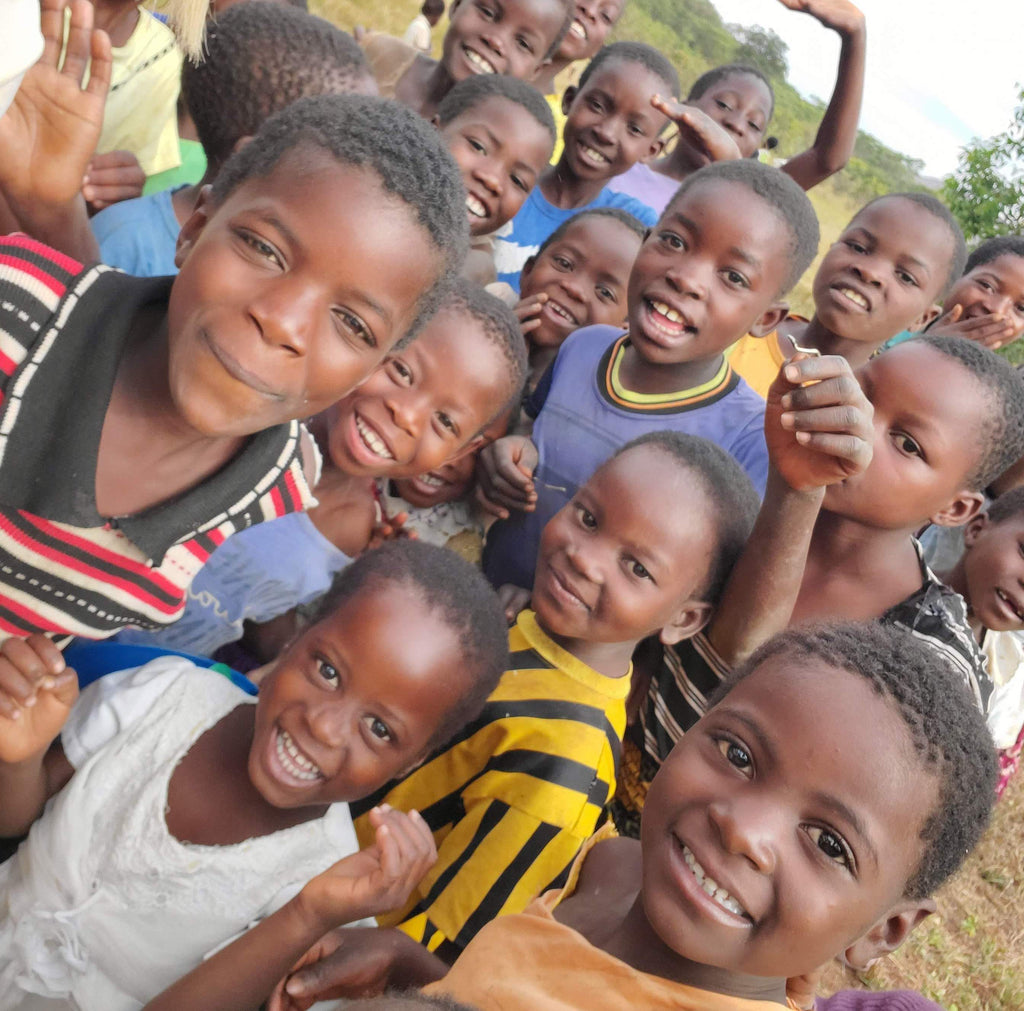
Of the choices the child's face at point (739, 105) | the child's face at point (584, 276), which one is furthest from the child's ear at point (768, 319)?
the child's face at point (739, 105)

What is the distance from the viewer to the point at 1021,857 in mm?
3357

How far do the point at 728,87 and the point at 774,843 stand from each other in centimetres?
427

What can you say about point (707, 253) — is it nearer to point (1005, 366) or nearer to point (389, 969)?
point (1005, 366)

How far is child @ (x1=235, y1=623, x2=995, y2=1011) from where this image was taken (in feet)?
3.69

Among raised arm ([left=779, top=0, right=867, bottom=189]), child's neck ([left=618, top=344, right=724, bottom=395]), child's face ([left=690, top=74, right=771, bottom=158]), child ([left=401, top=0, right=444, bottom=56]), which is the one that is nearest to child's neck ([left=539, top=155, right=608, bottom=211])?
raised arm ([left=779, top=0, right=867, bottom=189])

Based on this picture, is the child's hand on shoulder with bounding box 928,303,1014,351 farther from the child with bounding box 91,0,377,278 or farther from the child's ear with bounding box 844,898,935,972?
the child's ear with bounding box 844,898,935,972

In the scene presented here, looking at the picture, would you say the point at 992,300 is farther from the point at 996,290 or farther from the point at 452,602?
the point at 452,602

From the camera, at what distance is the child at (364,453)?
6.37 ft

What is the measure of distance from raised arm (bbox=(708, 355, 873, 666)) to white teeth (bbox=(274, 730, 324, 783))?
0.91m

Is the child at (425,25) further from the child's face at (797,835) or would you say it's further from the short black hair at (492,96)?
the child's face at (797,835)

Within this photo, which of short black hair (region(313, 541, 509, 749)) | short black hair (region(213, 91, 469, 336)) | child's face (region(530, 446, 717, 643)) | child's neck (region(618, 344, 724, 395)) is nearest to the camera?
short black hair (region(213, 91, 469, 336))

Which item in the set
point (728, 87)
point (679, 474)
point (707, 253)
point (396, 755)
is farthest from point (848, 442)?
point (728, 87)

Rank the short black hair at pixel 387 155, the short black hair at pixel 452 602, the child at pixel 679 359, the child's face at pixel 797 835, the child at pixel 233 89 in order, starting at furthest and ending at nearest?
the child at pixel 679 359 < the child at pixel 233 89 < the short black hair at pixel 452 602 < the short black hair at pixel 387 155 < the child's face at pixel 797 835

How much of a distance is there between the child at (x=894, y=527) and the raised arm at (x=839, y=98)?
185 cm
